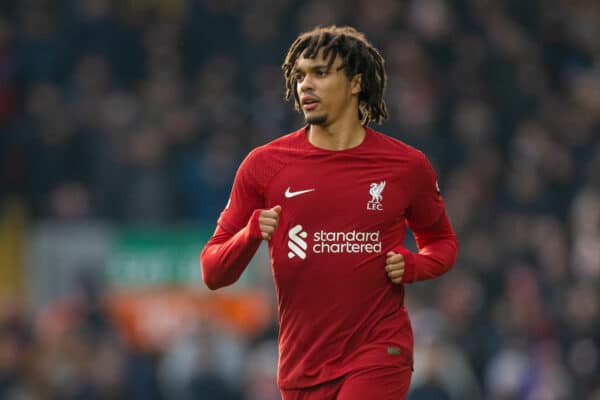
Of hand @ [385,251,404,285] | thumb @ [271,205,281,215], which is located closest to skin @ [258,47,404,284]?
hand @ [385,251,404,285]

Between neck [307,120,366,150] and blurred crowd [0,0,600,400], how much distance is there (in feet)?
18.9

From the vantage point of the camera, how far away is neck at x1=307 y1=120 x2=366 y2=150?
6.50 meters

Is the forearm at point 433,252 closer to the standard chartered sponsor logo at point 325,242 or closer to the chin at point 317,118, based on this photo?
the standard chartered sponsor logo at point 325,242

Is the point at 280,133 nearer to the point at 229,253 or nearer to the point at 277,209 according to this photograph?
the point at 229,253

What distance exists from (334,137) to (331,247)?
49 centimetres

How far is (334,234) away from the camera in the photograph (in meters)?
6.37

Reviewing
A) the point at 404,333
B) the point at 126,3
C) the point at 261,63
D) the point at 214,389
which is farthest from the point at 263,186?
the point at 126,3

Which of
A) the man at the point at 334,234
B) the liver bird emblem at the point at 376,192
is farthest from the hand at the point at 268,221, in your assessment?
the liver bird emblem at the point at 376,192

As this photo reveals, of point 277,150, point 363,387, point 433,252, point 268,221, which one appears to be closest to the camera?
point 268,221

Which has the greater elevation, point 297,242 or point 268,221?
point 268,221

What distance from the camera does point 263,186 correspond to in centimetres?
643

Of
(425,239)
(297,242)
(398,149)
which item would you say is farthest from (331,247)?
(425,239)

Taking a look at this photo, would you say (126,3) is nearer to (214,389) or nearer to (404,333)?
(214,389)

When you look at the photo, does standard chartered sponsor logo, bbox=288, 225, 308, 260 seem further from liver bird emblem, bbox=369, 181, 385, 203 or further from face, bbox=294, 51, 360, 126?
face, bbox=294, 51, 360, 126
